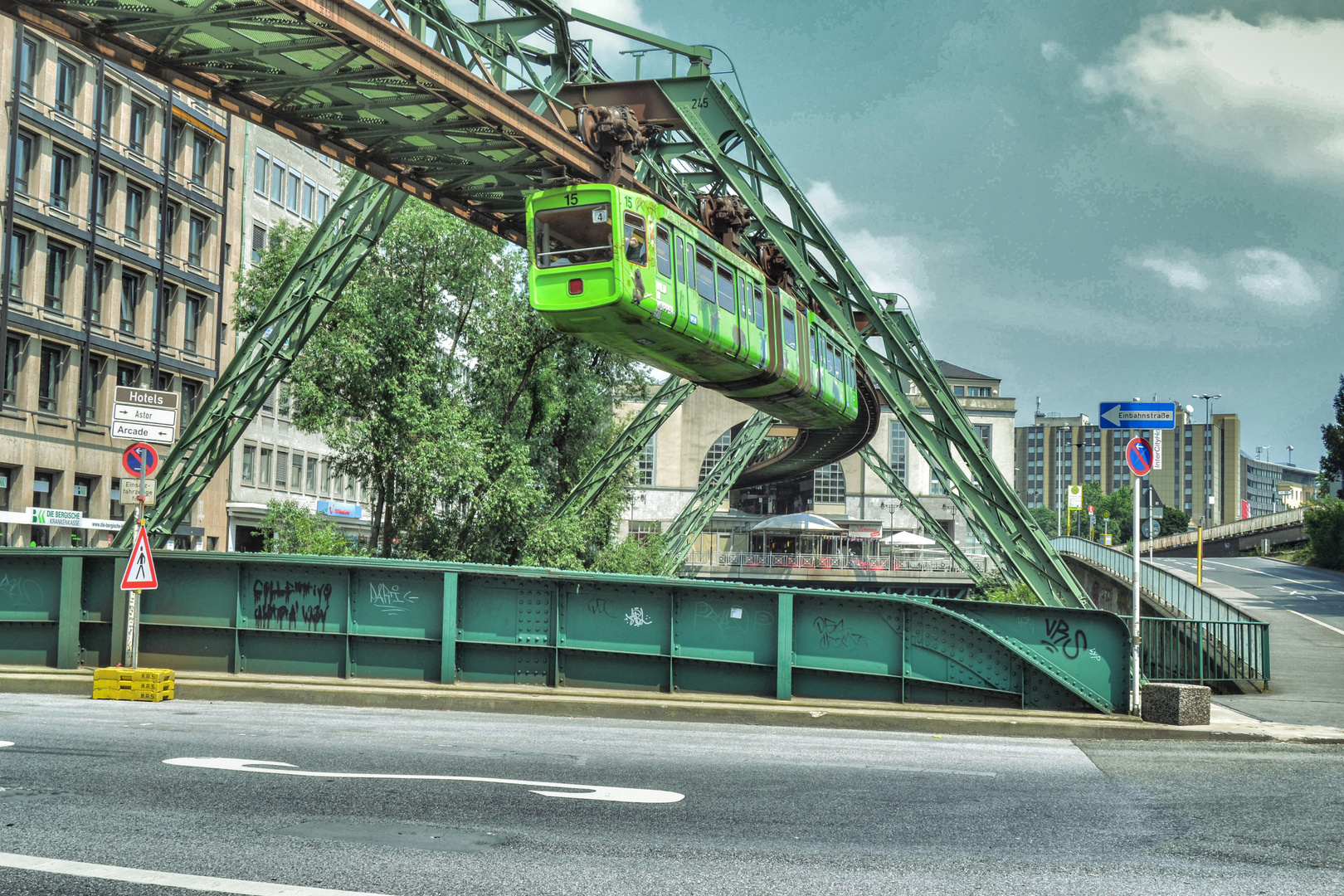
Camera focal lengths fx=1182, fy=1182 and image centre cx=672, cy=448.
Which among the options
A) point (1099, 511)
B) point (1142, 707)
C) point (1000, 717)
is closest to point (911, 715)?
point (1000, 717)

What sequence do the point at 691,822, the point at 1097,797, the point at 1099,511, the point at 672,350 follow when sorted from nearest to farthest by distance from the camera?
the point at 691,822, the point at 1097,797, the point at 672,350, the point at 1099,511

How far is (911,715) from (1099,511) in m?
175

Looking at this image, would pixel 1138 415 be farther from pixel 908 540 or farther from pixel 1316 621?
pixel 908 540

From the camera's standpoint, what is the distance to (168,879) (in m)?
6.12

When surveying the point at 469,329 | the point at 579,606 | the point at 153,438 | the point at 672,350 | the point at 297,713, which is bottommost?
the point at 297,713

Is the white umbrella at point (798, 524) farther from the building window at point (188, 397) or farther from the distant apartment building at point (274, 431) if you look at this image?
the building window at point (188, 397)

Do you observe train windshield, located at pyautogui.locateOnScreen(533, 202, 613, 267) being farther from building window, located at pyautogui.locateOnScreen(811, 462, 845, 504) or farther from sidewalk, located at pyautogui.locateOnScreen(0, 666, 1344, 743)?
building window, located at pyautogui.locateOnScreen(811, 462, 845, 504)

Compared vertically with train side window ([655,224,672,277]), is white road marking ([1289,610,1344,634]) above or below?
below

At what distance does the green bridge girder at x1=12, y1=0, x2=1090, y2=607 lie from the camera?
17.6 m

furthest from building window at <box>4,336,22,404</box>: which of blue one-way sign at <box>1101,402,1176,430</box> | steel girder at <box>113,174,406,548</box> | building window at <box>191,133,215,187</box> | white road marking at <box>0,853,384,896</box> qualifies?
white road marking at <box>0,853,384,896</box>

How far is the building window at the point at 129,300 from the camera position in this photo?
5122 cm

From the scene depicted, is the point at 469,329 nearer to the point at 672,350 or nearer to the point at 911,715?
the point at 672,350

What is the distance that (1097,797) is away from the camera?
9.71 metres

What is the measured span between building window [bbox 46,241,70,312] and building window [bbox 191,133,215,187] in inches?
406
